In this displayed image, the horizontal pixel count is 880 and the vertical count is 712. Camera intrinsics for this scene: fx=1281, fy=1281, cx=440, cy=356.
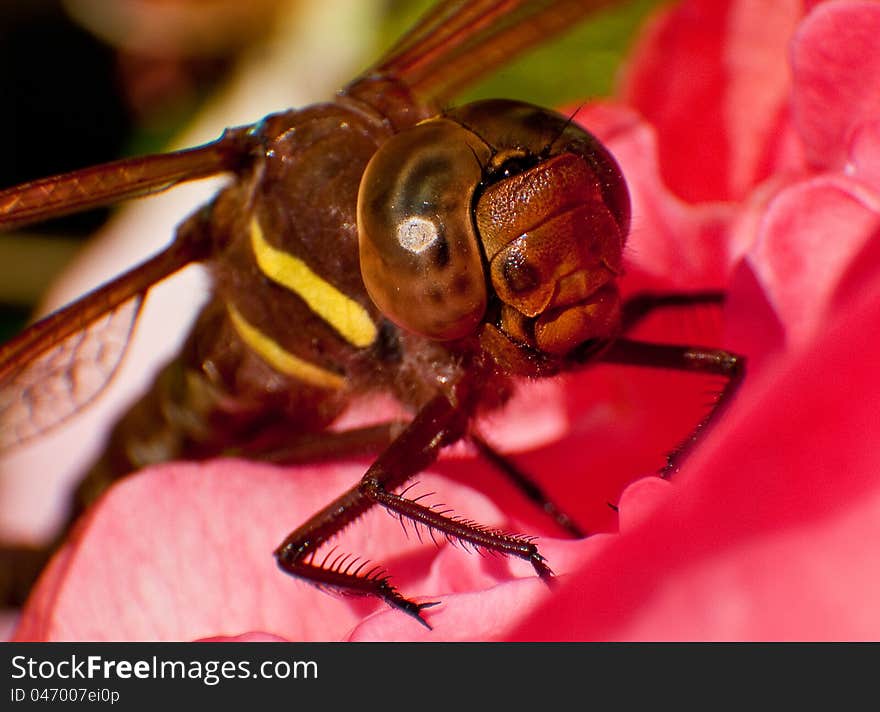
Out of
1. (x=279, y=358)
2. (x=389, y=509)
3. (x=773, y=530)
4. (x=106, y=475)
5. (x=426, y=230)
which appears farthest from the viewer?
(x=106, y=475)

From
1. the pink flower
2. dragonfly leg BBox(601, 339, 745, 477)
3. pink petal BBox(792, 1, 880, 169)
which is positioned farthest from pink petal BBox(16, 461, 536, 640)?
pink petal BBox(792, 1, 880, 169)

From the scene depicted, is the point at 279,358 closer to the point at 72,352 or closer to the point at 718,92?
the point at 72,352

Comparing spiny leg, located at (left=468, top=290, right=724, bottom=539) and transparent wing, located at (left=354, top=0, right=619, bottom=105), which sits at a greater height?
transparent wing, located at (left=354, top=0, right=619, bottom=105)

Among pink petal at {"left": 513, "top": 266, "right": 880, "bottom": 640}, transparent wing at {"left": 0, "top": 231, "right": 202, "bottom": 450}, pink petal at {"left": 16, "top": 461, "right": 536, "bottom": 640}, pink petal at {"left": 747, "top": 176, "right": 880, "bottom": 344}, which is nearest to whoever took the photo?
pink petal at {"left": 513, "top": 266, "right": 880, "bottom": 640}

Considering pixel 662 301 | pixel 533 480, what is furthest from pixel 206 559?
pixel 662 301

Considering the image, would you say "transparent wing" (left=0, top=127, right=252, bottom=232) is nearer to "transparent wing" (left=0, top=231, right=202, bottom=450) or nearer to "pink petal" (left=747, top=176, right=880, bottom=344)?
"transparent wing" (left=0, top=231, right=202, bottom=450)
